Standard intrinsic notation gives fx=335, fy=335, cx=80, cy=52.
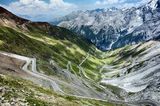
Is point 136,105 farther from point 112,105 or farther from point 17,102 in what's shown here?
point 17,102

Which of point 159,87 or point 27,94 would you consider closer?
point 27,94

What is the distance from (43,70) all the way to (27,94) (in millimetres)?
122740

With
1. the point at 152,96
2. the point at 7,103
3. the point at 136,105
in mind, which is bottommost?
the point at 7,103

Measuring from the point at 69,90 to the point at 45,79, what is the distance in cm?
1617

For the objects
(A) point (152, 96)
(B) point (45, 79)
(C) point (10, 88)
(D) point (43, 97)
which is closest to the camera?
(C) point (10, 88)

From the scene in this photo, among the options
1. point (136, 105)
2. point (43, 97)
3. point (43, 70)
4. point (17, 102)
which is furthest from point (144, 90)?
point (17, 102)

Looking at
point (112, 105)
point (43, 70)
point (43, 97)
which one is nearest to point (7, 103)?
point (43, 97)

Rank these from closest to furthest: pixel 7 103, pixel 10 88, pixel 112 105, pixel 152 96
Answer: pixel 7 103 < pixel 10 88 < pixel 112 105 < pixel 152 96

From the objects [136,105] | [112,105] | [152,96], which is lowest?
[112,105]

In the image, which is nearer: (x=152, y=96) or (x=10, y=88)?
(x=10, y=88)

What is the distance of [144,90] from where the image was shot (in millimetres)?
195875

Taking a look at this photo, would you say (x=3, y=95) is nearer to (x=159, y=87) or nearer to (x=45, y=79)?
(x=45, y=79)

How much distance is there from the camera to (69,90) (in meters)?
150

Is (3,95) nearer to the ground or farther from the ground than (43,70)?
nearer to the ground
